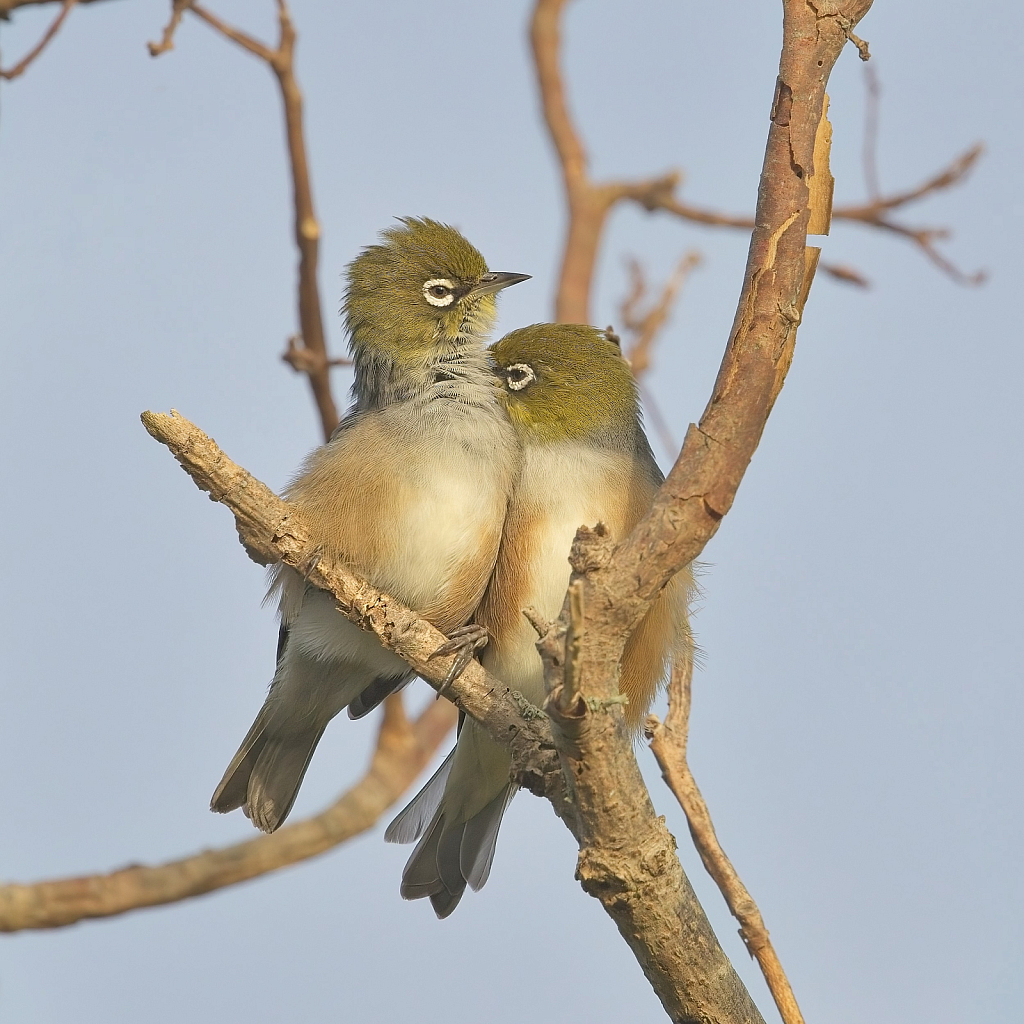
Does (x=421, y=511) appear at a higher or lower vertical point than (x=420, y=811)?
higher

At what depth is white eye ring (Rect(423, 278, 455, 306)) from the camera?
670 cm

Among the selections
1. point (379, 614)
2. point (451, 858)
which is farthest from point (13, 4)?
point (451, 858)

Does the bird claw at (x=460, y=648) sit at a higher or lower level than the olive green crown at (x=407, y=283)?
lower

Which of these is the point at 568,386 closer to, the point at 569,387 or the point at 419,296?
the point at 569,387

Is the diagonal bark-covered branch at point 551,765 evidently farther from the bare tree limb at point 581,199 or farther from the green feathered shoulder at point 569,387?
the bare tree limb at point 581,199

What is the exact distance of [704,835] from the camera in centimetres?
476

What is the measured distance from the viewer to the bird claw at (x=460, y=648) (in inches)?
199

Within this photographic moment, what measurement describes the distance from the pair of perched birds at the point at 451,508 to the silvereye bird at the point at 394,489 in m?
0.01

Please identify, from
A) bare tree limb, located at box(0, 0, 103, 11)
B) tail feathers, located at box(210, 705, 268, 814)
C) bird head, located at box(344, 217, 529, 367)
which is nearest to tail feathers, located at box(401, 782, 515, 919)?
tail feathers, located at box(210, 705, 268, 814)

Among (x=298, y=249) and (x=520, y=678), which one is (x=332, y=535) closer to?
(x=520, y=678)

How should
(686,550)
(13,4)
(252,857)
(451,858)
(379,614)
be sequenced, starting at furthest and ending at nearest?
(252,857) < (451,858) < (13,4) < (379,614) < (686,550)

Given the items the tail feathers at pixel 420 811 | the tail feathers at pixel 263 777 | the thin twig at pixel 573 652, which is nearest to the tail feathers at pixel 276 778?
the tail feathers at pixel 263 777

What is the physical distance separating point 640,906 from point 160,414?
8.29 ft

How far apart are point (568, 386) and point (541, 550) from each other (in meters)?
0.99
